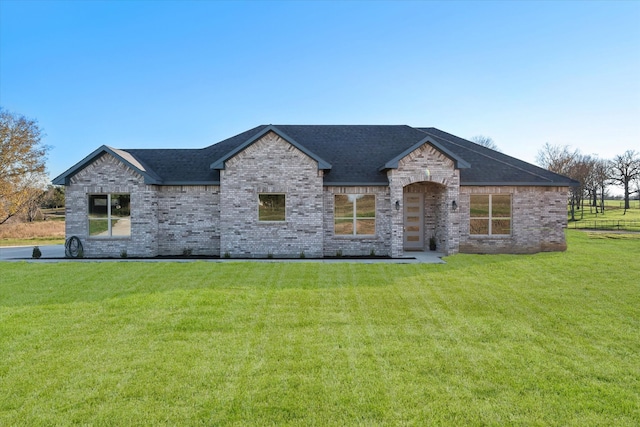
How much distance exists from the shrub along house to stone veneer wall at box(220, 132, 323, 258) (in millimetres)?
45

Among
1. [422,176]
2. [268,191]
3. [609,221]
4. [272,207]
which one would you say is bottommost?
[609,221]

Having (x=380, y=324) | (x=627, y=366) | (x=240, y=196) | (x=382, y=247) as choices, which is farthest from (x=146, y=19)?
(x=627, y=366)

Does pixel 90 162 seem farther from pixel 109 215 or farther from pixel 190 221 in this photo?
pixel 190 221

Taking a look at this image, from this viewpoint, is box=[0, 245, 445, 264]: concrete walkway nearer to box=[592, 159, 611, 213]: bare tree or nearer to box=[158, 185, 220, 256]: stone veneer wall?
box=[158, 185, 220, 256]: stone veneer wall

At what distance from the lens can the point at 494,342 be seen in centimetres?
598

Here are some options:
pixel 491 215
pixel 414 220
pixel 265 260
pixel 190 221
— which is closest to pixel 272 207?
pixel 265 260

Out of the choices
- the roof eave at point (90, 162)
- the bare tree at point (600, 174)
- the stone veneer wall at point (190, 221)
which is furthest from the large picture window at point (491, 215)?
the bare tree at point (600, 174)

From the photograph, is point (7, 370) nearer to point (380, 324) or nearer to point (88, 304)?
point (88, 304)

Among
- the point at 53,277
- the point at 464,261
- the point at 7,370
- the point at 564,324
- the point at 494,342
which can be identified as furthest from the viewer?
the point at 464,261

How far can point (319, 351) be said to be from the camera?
5.60 metres

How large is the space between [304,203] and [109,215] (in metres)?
8.96

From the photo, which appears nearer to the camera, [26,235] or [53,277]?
[53,277]

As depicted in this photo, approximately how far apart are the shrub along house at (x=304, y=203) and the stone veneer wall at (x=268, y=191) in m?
0.04

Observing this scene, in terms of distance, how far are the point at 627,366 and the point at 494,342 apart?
5.87ft
